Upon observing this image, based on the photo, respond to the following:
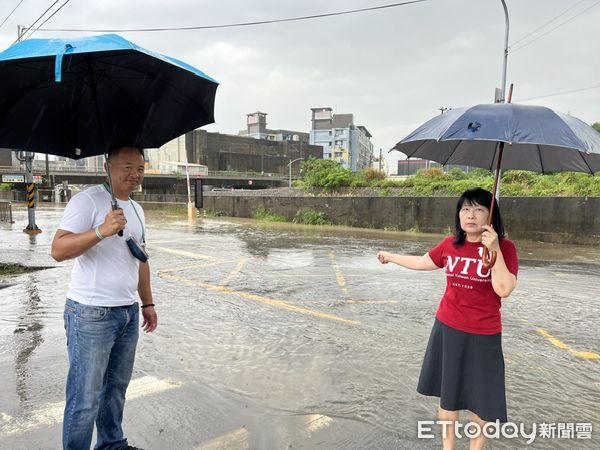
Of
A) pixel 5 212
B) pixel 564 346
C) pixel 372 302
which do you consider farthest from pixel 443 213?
pixel 5 212

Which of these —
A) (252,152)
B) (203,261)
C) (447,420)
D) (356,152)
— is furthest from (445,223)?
(356,152)

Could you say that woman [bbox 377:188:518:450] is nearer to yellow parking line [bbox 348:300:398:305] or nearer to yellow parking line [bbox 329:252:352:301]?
yellow parking line [bbox 348:300:398:305]

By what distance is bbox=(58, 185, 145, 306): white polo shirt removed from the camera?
2287 mm

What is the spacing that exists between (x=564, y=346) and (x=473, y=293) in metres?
3.12

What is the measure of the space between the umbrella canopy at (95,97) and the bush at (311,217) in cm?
1809

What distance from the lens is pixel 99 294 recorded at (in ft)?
7.63

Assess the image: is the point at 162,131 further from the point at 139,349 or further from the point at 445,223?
the point at 445,223

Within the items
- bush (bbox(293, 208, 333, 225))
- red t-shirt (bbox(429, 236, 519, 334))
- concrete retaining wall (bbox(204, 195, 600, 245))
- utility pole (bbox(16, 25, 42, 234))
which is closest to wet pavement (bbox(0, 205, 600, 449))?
red t-shirt (bbox(429, 236, 519, 334))

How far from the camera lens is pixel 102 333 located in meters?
2.31

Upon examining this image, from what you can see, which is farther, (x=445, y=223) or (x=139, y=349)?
(x=445, y=223)

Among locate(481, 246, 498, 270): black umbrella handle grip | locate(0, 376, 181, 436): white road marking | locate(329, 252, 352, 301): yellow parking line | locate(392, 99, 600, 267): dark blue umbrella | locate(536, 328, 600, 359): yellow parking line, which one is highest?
locate(392, 99, 600, 267): dark blue umbrella

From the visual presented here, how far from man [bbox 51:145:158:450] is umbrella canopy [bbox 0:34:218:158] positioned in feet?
1.04

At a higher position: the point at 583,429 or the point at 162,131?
the point at 162,131

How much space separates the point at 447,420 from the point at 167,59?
8.46 feet
